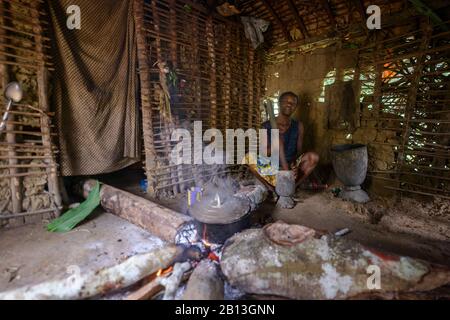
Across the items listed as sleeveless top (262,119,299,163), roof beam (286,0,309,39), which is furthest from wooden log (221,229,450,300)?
roof beam (286,0,309,39)

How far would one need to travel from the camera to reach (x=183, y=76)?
388cm

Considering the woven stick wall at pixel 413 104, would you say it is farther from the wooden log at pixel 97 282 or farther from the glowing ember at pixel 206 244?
the wooden log at pixel 97 282

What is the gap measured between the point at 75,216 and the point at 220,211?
1765 mm

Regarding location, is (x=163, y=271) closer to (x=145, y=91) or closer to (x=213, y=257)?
(x=213, y=257)

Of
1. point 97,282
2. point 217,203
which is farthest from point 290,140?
point 97,282

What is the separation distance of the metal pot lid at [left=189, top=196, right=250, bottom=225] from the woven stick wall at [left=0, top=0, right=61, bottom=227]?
183 cm

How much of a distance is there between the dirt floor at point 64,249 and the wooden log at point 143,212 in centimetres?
14

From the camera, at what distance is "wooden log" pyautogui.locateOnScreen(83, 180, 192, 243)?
2174 mm

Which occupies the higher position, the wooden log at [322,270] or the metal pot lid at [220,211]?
the metal pot lid at [220,211]

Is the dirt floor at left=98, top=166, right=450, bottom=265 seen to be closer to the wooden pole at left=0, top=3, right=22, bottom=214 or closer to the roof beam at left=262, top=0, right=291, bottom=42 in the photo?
the wooden pole at left=0, top=3, right=22, bottom=214

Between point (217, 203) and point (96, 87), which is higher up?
point (96, 87)

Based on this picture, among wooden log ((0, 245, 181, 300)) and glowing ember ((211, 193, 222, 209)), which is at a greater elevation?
glowing ember ((211, 193, 222, 209))

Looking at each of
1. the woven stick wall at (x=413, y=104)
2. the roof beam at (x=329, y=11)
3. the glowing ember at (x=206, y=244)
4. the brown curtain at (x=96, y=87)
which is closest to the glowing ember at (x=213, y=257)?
the glowing ember at (x=206, y=244)

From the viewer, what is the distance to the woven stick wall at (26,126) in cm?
250
